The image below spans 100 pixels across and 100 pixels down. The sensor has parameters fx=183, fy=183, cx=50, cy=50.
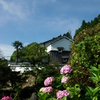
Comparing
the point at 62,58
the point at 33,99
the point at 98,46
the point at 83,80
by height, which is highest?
the point at 62,58

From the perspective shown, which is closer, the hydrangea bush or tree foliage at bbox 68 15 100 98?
the hydrangea bush

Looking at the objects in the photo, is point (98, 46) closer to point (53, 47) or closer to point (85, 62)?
point (85, 62)

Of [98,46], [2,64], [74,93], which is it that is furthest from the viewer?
[2,64]

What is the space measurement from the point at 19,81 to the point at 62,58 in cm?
3026

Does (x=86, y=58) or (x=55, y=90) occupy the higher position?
(x=86, y=58)

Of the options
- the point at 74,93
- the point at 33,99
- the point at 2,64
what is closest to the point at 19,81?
the point at 2,64

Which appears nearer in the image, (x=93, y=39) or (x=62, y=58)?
(x=93, y=39)

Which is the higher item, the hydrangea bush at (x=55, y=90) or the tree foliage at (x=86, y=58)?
the tree foliage at (x=86, y=58)

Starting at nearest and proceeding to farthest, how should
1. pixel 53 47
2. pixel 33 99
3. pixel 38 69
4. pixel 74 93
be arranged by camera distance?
pixel 74 93
pixel 33 99
pixel 38 69
pixel 53 47

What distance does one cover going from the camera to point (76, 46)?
393cm

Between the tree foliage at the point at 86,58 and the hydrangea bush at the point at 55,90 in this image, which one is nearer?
the hydrangea bush at the point at 55,90

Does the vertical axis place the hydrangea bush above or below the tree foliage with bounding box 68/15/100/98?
below

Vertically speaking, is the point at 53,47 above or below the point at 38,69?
above

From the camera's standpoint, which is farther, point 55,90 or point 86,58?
point 86,58
